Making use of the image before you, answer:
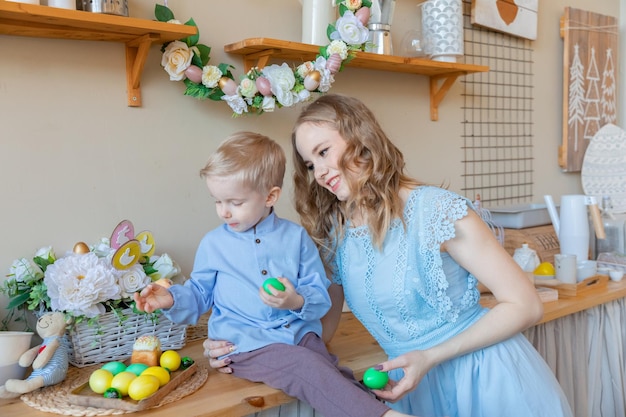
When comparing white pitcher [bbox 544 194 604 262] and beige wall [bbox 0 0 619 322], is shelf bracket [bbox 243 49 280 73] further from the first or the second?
white pitcher [bbox 544 194 604 262]

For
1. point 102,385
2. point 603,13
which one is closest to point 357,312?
point 102,385

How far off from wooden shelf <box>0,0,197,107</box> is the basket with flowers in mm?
404

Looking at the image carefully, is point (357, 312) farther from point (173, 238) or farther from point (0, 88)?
point (0, 88)

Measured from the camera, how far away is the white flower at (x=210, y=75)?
163cm

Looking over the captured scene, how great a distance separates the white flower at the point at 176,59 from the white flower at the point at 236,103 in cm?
13

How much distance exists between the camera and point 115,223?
5.36ft

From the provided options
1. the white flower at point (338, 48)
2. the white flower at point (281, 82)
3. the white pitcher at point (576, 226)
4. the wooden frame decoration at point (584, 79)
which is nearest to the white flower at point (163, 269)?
the white flower at point (281, 82)

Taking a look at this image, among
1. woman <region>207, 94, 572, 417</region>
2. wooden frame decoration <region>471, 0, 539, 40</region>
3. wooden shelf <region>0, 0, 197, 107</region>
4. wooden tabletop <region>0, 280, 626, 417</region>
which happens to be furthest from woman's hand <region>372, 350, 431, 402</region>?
wooden frame decoration <region>471, 0, 539, 40</region>

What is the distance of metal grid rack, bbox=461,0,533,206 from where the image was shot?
2457 millimetres

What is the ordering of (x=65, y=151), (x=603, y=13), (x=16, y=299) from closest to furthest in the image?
1. (x=16, y=299)
2. (x=65, y=151)
3. (x=603, y=13)

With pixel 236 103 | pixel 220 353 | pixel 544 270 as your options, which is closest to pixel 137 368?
pixel 220 353

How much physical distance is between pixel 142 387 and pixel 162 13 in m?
0.90

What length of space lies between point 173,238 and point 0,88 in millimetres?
553

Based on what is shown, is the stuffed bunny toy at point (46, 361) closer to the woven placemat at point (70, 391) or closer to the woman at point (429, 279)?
the woven placemat at point (70, 391)
